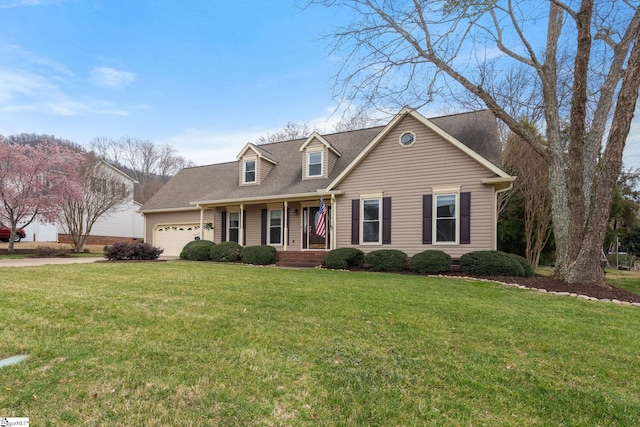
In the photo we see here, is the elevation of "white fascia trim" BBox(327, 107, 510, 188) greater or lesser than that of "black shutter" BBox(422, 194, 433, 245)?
greater

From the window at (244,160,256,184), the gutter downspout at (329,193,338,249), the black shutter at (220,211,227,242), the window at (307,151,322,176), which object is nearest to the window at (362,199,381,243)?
the gutter downspout at (329,193,338,249)

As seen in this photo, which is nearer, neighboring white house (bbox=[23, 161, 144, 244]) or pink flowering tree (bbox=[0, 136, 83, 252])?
pink flowering tree (bbox=[0, 136, 83, 252])

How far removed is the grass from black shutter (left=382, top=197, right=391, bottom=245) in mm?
6729

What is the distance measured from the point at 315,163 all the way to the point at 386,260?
6052 mm

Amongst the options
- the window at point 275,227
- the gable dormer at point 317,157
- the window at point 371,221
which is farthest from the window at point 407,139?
the window at point 275,227

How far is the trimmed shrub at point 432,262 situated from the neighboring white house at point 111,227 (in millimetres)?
22269

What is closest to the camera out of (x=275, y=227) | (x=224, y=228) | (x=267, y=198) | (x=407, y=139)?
(x=407, y=139)

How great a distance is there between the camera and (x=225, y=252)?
14305mm

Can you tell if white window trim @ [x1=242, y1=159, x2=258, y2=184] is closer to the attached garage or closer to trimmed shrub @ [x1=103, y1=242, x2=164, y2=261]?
the attached garage

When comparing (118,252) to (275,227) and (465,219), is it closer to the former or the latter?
(275,227)

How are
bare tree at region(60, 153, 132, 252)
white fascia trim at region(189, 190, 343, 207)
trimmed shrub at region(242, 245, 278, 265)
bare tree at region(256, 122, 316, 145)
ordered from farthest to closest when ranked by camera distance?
bare tree at region(256, 122, 316, 145) < bare tree at region(60, 153, 132, 252) < white fascia trim at region(189, 190, 343, 207) < trimmed shrub at region(242, 245, 278, 265)

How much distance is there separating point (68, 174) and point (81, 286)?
16.0 m

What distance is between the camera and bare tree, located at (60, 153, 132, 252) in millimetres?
21000

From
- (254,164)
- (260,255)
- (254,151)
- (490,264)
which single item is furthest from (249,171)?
(490,264)
